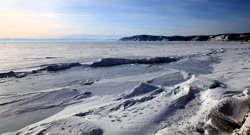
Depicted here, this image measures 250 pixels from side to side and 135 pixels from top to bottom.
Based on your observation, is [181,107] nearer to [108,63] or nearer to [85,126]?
[85,126]

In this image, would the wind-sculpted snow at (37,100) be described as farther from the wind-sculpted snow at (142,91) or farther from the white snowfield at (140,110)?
the wind-sculpted snow at (142,91)

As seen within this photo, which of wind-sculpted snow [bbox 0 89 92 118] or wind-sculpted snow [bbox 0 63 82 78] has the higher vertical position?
wind-sculpted snow [bbox 0 63 82 78]

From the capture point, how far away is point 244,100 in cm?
290

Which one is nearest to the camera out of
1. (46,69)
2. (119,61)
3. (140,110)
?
(140,110)

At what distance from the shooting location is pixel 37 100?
464 cm

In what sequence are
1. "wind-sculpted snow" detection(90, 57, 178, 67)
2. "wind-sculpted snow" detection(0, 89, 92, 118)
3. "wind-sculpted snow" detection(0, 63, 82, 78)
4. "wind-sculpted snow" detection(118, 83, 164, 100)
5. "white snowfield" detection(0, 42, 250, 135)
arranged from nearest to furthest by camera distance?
"white snowfield" detection(0, 42, 250, 135), "wind-sculpted snow" detection(0, 89, 92, 118), "wind-sculpted snow" detection(118, 83, 164, 100), "wind-sculpted snow" detection(0, 63, 82, 78), "wind-sculpted snow" detection(90, 57, 178, 67)

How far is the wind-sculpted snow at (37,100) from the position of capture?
4.08 m

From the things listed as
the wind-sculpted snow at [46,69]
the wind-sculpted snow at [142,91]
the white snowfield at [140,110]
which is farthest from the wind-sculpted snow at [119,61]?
the wind-sculpted snow at [142,91]

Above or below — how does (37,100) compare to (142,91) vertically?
below

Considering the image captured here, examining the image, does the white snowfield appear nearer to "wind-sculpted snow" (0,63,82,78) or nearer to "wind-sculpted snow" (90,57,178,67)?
"wind-sculpted snow" (0,63,82,78)

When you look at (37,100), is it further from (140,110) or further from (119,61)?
(119,61)

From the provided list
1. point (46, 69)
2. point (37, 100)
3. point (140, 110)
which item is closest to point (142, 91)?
point (140, 110)

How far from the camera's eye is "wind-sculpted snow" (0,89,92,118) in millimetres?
4082

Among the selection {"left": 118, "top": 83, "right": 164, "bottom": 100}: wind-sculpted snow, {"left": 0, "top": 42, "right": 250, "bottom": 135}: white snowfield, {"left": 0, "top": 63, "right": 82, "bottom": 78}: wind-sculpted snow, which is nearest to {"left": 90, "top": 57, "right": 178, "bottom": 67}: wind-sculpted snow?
{"left": 0, "top": 63, "right": 82, "bottom": 78}: wind-sculpted snow
